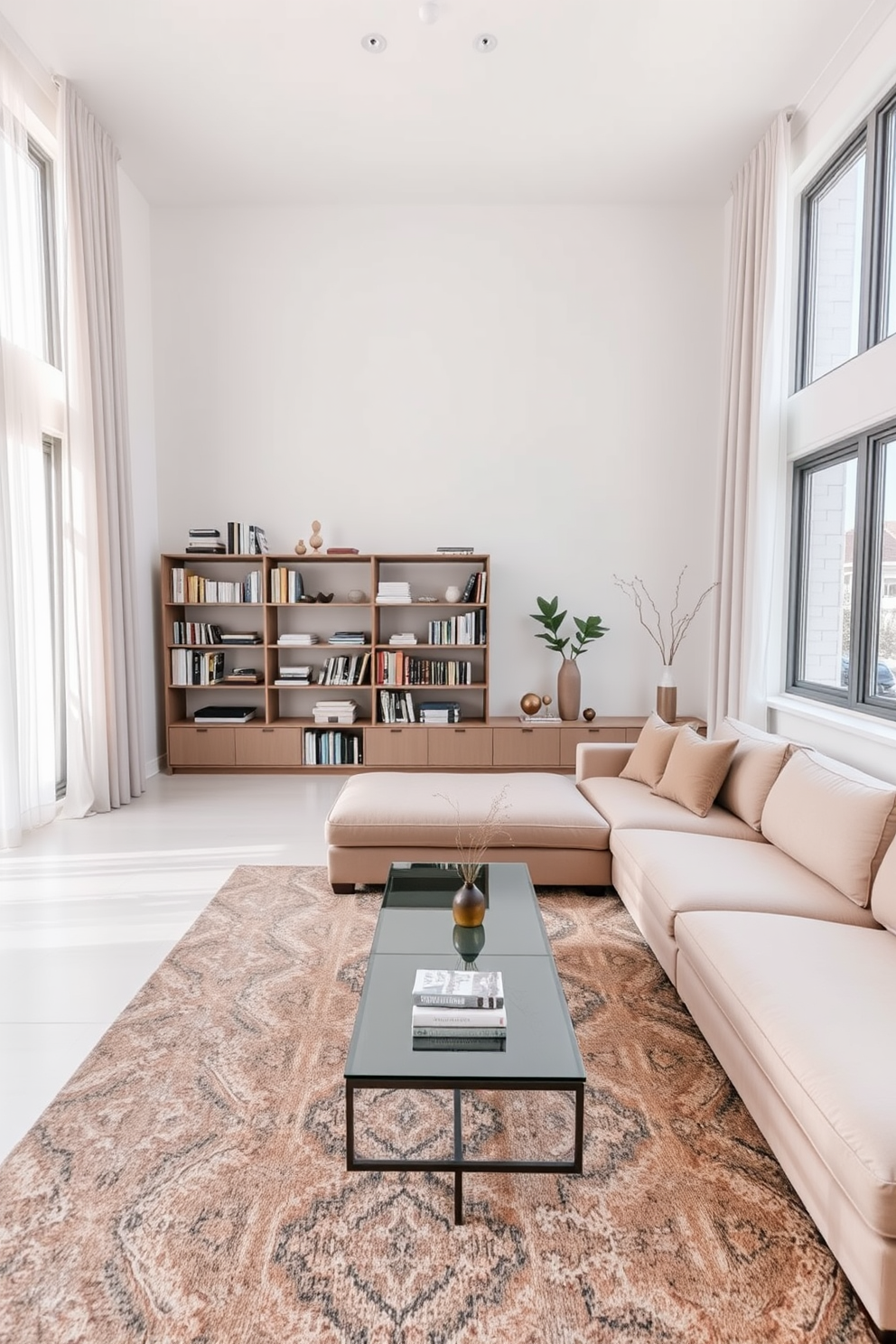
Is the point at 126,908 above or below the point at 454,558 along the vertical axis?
below

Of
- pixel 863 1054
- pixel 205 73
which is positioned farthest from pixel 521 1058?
pixel 205 73

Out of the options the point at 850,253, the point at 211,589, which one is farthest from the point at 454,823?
the point at 850,253

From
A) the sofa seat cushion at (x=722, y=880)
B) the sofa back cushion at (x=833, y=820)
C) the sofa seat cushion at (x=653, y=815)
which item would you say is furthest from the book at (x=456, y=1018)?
the sofa seat cushion at (x=653, y=815)

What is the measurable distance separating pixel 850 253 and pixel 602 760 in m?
2.99

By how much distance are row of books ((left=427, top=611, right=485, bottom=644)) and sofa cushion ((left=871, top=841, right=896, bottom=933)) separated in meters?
3.83

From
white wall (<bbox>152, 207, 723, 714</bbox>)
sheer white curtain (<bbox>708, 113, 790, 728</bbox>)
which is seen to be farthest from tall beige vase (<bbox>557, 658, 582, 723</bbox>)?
sheer white curtain (<bbox>708, 113, 790, 728</bbox>)

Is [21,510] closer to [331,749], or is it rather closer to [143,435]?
[143,435]

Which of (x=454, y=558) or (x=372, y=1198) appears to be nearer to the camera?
(x=372, y=1198)

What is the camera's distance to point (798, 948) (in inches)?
84.0

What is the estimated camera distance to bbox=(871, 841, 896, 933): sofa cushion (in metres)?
2.29

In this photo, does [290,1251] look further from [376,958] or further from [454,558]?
[454,558]

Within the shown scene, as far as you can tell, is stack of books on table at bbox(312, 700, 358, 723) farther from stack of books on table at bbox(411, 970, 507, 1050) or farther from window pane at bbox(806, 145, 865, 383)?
stack of books on table at bbox(411, 970, 507, 1050)

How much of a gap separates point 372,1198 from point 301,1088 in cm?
45

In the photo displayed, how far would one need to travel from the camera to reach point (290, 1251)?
5.24 feet
